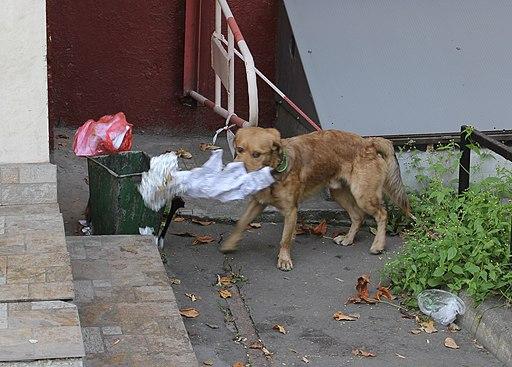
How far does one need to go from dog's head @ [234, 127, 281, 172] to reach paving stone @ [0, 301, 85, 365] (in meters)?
2.09

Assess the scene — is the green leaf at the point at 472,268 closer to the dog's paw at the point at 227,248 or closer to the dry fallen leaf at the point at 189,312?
the dry fallen leaf at the point at 189,312

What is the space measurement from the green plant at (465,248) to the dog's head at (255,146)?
103cm

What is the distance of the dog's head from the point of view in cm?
641

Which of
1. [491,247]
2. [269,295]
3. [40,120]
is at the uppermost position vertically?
[40,120]

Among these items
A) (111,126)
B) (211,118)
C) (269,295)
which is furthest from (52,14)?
(269,295)

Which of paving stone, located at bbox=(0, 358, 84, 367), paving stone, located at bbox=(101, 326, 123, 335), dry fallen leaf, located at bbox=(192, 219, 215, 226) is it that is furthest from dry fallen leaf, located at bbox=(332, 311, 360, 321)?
paving stone, located at bbox=(0, 358, 84, 367)

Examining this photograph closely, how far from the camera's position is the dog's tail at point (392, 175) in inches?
282

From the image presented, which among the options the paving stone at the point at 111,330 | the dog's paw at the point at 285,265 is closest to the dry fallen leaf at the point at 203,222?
the dog's paw at the point at 285,265

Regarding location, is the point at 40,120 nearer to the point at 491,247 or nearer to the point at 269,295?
the point at 269,295

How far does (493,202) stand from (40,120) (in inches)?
108

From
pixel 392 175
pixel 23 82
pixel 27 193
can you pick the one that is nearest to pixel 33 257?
pixel 27 193

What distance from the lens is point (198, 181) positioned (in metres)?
6.45

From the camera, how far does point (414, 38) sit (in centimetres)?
849

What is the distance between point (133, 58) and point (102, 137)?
262cm
